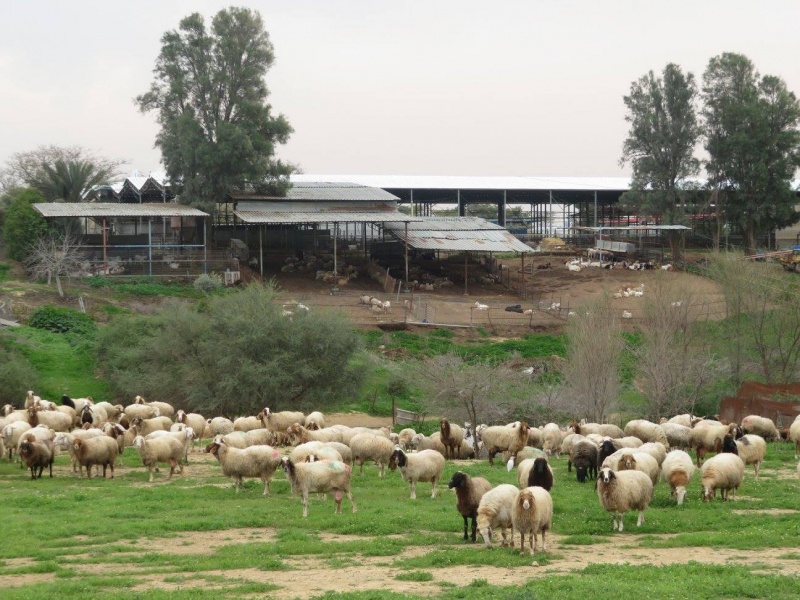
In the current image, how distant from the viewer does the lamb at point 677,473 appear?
22.7m

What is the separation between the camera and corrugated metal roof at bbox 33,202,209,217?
64438mm

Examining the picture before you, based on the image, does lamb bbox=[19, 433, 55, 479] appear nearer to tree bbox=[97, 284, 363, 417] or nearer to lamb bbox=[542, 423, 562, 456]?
lamb bbox=[542, 423, 562, 456]

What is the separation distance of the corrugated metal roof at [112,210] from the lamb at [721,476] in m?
48.0

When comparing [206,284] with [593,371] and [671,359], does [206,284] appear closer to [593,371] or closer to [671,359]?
[593,371]

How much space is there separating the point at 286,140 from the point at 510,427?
48967mm

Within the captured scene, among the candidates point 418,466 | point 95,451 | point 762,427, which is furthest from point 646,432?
point 95,451

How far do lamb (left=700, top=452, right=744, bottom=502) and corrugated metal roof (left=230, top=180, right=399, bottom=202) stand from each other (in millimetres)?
53102

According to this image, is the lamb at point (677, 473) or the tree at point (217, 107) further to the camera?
the tree at point (217, 107)

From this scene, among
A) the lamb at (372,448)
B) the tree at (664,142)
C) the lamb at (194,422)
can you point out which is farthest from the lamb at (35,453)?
the tree at (664,142)

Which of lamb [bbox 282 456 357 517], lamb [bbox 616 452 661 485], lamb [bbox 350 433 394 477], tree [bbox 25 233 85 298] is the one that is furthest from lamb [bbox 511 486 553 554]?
tree [bbox 25 233 85 298]

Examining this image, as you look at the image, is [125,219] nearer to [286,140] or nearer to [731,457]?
[286,140]

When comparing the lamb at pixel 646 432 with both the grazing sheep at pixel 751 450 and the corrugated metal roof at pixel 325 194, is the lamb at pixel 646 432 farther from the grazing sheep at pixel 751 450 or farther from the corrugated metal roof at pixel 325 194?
the corrugated metal roof at pixel 325 194

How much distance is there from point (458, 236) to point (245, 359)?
35086 mm

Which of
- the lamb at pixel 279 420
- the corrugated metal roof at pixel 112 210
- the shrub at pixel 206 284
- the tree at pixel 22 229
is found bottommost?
the lamb at pixel 279 420
